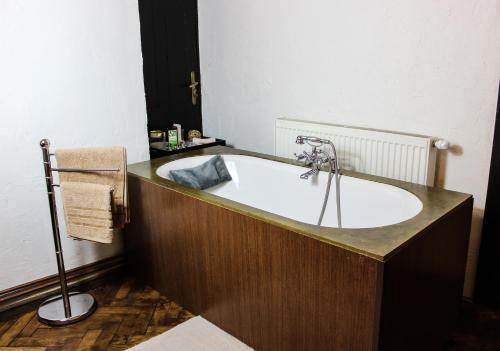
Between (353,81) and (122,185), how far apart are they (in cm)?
139

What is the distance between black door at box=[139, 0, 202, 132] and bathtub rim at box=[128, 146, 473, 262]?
1.04m

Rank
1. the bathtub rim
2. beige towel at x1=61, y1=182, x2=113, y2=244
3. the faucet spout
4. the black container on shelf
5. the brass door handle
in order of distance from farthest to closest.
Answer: the brass door handle, the black container on shelf, the faucet spout, beige towel at x1=61, y1=182, x2=113, y2=244, the bathtub rim

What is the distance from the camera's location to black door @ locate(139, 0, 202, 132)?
3.20 m

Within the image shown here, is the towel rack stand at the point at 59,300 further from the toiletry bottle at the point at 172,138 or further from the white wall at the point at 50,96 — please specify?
the toiletry bottle at the point at 172,138

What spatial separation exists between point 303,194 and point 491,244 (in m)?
0.98

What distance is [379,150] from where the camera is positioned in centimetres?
240

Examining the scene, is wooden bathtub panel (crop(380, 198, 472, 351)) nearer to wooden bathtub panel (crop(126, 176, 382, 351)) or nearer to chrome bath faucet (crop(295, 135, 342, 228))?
wooden bathtub panel (crop(126, 176, 382, 351))

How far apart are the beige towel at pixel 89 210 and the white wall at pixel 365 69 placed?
1.34m

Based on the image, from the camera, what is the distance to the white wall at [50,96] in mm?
2227

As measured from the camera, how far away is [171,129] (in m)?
3.35

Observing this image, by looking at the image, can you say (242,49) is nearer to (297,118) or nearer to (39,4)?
(297,118)

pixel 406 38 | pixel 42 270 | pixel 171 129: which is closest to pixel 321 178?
pixel 406 38

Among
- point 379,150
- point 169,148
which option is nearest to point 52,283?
point 169,148

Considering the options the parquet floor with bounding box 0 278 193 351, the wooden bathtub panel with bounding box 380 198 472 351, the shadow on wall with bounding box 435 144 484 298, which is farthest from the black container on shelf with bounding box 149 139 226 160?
the wooden bathtub panel with bounding box 380 198 472 351
